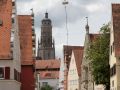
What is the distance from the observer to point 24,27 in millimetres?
72000

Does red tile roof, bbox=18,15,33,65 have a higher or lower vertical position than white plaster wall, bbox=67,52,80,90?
higher

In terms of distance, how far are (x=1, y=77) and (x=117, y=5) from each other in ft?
59.2

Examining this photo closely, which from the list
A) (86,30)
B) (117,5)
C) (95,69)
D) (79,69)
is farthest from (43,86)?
(117,5)

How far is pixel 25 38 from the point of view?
231 ft

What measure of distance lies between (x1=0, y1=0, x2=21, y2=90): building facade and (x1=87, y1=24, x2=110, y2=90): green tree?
19201mm

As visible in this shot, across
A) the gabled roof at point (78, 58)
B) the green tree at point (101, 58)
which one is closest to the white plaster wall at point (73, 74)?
the gabled roof at point (78, 58)

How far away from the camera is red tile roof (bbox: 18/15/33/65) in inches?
2712

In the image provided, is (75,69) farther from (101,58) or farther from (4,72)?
(4,72)

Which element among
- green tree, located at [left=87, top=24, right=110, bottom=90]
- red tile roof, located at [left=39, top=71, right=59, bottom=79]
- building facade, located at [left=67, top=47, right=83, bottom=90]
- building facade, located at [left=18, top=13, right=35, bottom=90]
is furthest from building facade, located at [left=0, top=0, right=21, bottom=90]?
red tile roof, located at [left=39, top=71, right=59, bottom=79]

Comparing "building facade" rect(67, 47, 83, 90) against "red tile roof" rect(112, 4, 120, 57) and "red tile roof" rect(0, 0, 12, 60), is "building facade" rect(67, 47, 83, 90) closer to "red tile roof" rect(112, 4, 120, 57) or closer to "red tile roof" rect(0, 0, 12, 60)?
"red tile roof" rect(112, 4, 120, 57)

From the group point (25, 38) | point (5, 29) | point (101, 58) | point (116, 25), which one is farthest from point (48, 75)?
point (5, 29)

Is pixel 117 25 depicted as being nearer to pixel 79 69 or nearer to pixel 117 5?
pixel 117 5

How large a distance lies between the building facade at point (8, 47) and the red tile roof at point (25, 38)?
7.60 metres

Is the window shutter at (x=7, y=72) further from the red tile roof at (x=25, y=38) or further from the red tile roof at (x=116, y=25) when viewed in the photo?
the red tile roof at (x=116, y=25)
